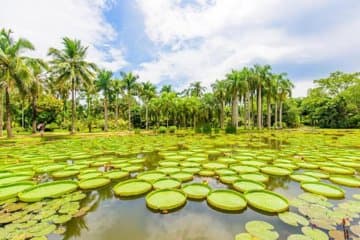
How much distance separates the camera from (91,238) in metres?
2.72

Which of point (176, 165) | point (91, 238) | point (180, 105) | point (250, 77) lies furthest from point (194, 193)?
point (180, 105)

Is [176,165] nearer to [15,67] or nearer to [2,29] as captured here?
[15,67]

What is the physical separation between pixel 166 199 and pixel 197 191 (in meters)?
0.75

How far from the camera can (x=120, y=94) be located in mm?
35344

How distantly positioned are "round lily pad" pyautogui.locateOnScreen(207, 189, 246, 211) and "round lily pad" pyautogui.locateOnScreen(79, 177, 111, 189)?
2.67m

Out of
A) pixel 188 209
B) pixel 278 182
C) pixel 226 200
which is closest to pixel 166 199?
pixel 188 209

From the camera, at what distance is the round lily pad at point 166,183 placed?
4.45m

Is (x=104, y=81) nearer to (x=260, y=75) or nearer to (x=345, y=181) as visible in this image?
(x=260, y=75)

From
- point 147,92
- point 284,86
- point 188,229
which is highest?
point 284,86

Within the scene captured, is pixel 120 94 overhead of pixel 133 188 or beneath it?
overhead

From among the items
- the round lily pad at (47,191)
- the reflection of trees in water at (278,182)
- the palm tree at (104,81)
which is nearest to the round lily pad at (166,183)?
the round lily pad at (47,191)

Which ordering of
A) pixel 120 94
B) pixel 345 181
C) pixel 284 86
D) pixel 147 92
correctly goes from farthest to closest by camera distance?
pixel 147 92 < pixel 120 94 < pixel 284 86 < pixel 345 181

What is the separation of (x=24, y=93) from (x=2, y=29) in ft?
18.1

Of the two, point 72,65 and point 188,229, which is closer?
point 188,229
